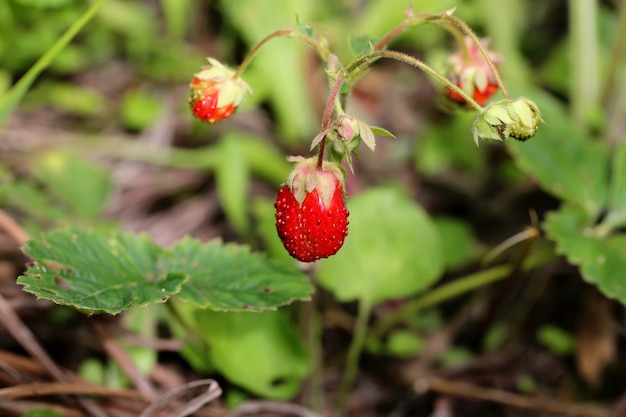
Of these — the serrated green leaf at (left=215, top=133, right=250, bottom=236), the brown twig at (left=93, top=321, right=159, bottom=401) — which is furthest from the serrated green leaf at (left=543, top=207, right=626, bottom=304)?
the brown twig at (left=93, top=321, right=159, bottom=401)

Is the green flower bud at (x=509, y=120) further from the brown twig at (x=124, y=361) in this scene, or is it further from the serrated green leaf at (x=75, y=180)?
the serrated green leaf at (x=75, y=180)

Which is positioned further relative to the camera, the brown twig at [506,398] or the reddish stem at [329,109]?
the brown twig at [506,398]

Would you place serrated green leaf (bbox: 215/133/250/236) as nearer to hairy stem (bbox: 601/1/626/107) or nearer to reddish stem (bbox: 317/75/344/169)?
reddish stem (bbox: 317/75/344/169)

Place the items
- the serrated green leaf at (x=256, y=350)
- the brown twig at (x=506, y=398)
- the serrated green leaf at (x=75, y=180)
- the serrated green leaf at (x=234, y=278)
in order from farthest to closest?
the serrated green leaf at (x=75, y=180), the brown twig at (x=506, y=398), the serrated green leaf at (x=256, y=350), the serrated green leaf at (x=234, y=278)

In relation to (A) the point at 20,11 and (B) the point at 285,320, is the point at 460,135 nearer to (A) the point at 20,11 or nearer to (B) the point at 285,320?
(B) the point at 285,320

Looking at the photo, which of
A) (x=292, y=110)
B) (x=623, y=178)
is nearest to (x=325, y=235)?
(x=623, y=178)

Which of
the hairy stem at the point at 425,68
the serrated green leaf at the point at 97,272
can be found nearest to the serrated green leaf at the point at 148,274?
the serrated green leaf at the point at 97,272

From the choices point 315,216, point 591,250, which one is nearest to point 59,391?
point 315,216
